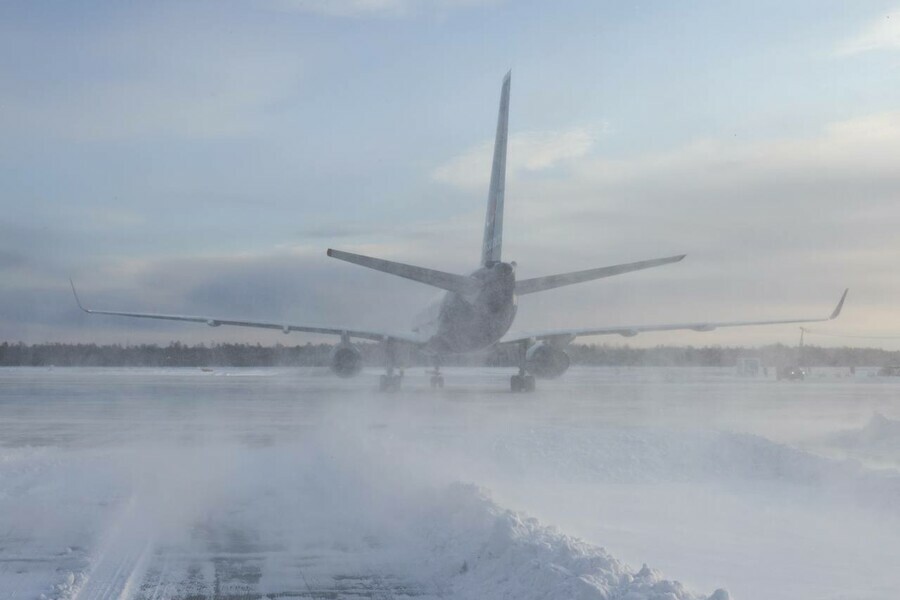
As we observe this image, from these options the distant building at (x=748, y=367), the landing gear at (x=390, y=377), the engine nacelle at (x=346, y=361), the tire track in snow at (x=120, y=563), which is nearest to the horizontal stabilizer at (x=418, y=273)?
the tire track in snow at (x=120, y=563)

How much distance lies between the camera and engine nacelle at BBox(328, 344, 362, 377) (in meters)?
29.8

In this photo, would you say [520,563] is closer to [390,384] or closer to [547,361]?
[547,361]

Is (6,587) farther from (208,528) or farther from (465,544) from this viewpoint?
(465,544)

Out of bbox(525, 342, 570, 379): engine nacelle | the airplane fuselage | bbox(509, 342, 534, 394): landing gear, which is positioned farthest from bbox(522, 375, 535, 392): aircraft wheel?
the airplane fuselage

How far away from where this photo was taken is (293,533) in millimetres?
9445

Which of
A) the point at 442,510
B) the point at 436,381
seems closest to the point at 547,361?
the point at 436,381

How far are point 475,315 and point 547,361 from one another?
5.84 metres

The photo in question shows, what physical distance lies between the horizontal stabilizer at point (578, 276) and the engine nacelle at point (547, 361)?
735cm

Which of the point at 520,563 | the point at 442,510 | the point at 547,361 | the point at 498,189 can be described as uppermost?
the point at 498,189

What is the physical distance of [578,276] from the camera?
20891mm

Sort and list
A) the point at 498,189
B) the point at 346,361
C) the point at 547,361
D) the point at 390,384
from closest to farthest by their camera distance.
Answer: the point at 498,189 < the point at 346,361 < the point at 547,361 < the point at 390,384

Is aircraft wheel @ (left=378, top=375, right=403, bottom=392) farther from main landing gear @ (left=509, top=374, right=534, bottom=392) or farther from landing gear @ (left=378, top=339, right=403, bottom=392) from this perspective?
main landing gear @ (left=509, top=374, right=534, bottom=392)

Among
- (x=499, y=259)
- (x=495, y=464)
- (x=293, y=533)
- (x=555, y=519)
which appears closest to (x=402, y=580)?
(x=293, y=533)

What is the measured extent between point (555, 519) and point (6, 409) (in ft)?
76.1
